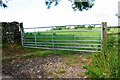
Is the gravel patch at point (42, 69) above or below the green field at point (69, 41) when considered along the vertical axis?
below

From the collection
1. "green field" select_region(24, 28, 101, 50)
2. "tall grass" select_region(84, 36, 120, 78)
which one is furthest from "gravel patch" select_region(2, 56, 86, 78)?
"green field" select_region(24, 28, 101, 50)

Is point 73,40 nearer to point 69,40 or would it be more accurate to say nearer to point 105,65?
point 69,40

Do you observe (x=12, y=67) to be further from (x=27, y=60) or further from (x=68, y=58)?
(x=68, y=58)

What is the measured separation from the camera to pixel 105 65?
14.0 metres

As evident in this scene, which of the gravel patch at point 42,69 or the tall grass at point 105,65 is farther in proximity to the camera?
the gravel patch at point 42,69

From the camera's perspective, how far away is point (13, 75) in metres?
15.1

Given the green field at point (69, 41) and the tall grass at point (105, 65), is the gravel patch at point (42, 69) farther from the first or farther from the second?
the green field at point (69, 41)

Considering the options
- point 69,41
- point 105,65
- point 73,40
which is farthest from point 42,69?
point 69,41

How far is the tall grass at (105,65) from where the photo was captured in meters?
13.5

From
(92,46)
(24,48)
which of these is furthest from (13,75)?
(24,48)

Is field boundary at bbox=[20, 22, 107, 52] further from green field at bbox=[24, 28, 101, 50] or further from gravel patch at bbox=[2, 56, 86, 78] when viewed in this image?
gravel patch at bbox=[2, 56, 86, 78]

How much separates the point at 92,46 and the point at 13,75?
21.2ft

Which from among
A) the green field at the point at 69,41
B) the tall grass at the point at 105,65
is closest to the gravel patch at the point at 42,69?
the tall grass at the point at 105,65

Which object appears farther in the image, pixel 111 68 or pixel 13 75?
pixel 13 75
